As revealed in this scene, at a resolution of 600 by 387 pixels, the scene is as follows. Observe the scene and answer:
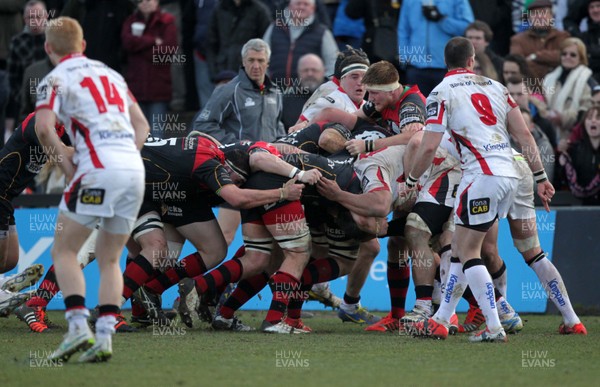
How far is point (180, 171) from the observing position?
9.83 metres

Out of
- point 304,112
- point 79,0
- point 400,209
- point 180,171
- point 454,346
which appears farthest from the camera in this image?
point 79,0

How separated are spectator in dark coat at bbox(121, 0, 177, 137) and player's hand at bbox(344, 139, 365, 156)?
534cm

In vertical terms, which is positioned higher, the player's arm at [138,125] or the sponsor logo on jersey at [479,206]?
the player's arm at [138,125]

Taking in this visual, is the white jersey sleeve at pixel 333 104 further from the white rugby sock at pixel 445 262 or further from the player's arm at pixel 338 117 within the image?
the white rugby sock at pixel 445 262

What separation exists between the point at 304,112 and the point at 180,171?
2.35 metres

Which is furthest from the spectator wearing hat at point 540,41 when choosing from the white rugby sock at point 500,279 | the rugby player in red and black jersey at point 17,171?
the rugby player in red and black jersey at point 17,171

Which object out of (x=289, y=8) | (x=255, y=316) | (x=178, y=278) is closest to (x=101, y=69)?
(x=178, y=278)

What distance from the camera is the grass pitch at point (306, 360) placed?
6.84m

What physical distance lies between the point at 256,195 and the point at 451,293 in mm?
1934

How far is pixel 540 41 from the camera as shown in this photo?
1482 cm

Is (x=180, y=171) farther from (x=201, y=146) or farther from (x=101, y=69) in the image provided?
(x=101, y=69)

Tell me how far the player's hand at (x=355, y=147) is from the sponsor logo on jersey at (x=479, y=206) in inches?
68.2


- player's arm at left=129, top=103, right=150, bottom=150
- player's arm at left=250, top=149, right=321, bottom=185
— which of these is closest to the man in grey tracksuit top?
player's arm at left=250, top=149, right=321, bottom=185

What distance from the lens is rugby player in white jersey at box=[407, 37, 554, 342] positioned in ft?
29.2
